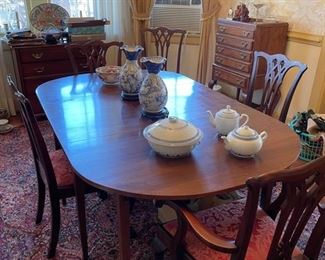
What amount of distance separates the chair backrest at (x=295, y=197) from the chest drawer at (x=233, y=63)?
231cm

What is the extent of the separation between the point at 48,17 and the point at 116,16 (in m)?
0.72

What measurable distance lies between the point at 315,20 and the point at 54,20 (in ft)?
8.23

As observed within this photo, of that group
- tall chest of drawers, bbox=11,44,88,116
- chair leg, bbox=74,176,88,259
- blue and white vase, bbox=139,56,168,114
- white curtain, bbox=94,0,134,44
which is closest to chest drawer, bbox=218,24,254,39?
white curtain, bbox=94,0,134,44

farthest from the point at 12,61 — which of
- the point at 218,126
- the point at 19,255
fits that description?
the point at 218,126

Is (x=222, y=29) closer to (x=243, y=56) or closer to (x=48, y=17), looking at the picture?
(x=243, y=56)

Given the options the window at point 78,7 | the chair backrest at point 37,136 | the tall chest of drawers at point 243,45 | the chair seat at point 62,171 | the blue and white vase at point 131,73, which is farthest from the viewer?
the window at point 78,7

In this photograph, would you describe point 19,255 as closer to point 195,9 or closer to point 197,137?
point 197,137

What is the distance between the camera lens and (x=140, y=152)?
4.54 ft

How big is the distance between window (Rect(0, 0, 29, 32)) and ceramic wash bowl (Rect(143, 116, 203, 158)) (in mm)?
2704

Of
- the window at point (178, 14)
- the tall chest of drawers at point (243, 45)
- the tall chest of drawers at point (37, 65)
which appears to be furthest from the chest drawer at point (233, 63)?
the tall chest of drawers at point (37, 65)

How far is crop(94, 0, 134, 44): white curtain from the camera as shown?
3652 mm

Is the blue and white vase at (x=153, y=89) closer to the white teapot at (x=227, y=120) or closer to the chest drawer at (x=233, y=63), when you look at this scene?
the white teapot at (x=227, y=120)

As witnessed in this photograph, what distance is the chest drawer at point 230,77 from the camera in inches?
131

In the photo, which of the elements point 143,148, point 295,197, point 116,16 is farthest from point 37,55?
point 295,197
